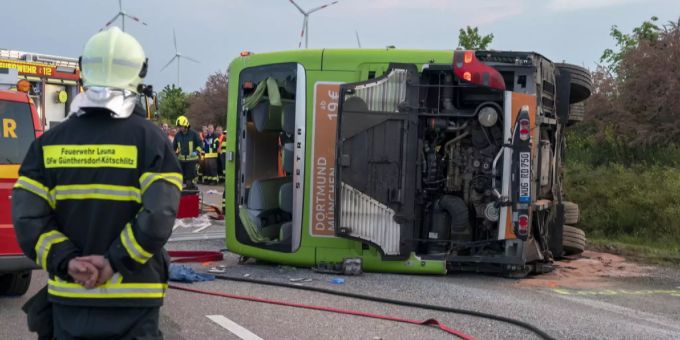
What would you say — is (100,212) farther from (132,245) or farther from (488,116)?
(488,116)

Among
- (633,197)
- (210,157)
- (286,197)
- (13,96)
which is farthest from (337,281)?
(210,157)

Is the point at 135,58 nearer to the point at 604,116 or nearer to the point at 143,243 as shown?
the point at 143,243

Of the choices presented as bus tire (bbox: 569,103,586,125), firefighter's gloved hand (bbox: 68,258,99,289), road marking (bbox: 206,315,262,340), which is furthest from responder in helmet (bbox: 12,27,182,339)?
bus tire (bbox: 569,103,586,125)

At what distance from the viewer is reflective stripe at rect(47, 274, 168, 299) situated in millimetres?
2645

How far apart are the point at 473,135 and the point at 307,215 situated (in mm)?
1988

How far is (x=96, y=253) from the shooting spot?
2.68 metres

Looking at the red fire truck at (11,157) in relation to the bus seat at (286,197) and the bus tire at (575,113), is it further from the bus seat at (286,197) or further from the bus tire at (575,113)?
the bus tire at (575,113)

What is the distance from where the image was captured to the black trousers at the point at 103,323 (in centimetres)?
264

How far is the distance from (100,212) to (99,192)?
71 mm

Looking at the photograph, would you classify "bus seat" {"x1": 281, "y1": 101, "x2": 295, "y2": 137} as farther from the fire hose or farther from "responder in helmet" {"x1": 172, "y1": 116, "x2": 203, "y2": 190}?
"responder in helmet" {"x1": 172, "y1": 116, "x2": 203, "y2": 190}

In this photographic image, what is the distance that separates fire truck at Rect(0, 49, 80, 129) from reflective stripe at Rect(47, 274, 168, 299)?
990 centimetres

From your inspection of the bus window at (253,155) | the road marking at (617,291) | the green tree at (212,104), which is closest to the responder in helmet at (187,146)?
the bus window at (253,155)

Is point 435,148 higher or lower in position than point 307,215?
higher

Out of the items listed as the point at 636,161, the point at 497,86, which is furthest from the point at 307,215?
the point at 636,161
